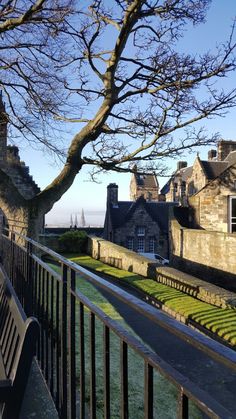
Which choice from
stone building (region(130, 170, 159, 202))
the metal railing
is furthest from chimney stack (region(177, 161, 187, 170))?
the metal railing

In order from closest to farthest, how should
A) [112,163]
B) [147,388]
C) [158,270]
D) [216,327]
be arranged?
[147,388] → [216,327] → [112,163] → [158,270]

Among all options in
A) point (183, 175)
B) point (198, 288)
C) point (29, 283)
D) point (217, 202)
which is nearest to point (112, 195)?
point (183, 175)

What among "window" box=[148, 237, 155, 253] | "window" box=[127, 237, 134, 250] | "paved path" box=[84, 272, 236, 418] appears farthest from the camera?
"window" box=[148, 237, 155, 253]

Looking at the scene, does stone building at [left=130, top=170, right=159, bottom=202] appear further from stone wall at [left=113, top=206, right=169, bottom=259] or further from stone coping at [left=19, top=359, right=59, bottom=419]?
stone coping at [left=19, top=359, right=59, bottom=419]

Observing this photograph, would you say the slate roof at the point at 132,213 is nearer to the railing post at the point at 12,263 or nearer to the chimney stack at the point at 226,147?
the chimney stack at the point at 226,147

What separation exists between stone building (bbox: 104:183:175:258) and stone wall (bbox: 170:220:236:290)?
1854 cm

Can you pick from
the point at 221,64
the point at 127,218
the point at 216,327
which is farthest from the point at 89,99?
the point at 127,218

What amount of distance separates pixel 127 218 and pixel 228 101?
29245mm

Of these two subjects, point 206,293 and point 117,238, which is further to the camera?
point 117,238

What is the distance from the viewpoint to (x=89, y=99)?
12273mm

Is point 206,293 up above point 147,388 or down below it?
below

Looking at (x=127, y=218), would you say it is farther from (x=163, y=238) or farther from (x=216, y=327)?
(x=216, y=327)

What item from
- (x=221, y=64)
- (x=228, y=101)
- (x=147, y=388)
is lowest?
(x=147, y=388)

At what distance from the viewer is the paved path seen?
5878mm
